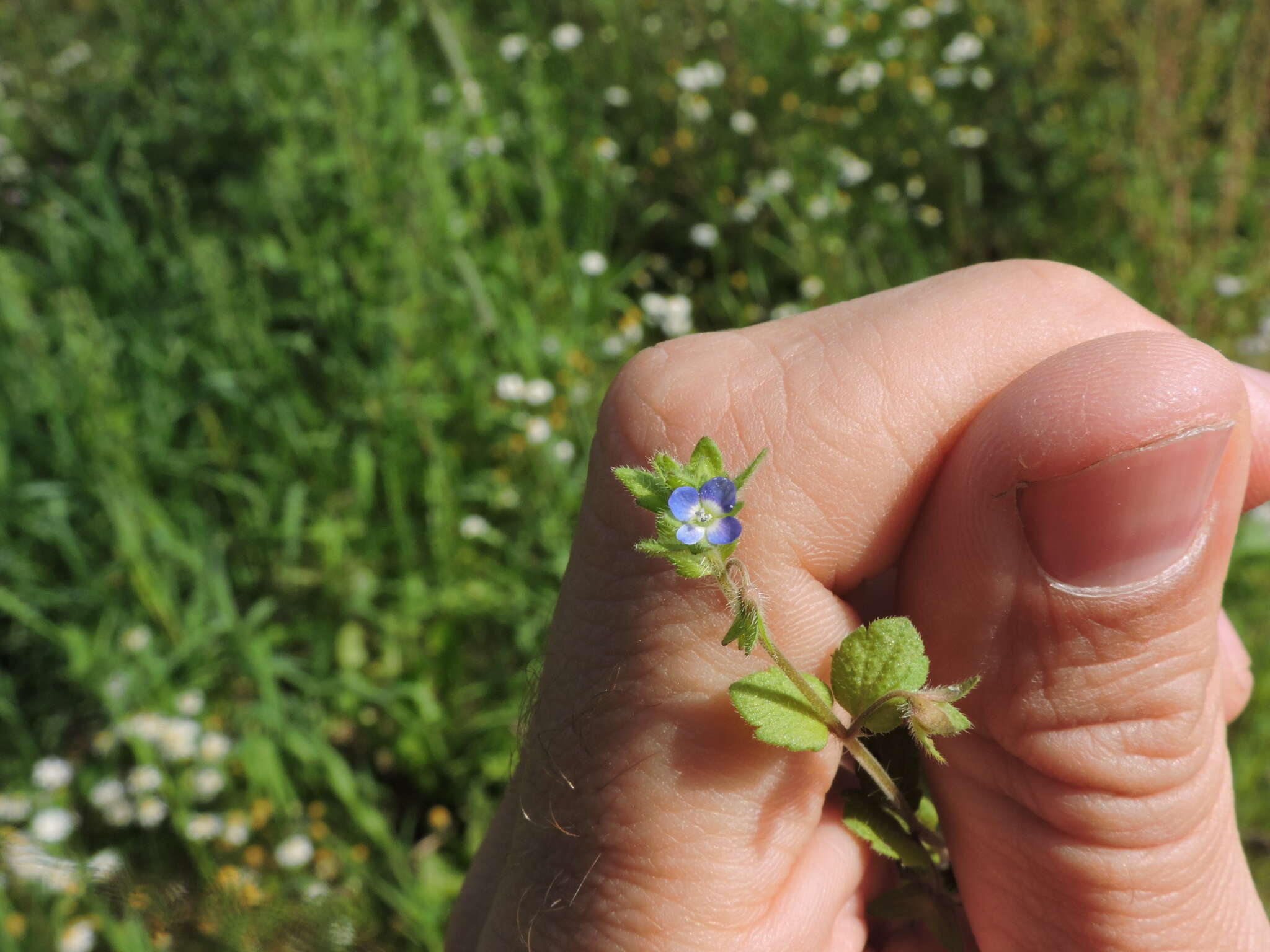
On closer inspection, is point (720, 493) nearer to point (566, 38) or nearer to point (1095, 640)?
point (1095, 640)

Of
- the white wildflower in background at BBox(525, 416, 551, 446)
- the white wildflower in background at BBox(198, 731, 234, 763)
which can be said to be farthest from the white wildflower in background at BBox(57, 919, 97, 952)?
the white wildflower in background at BBox(525, 416, 551, 446)


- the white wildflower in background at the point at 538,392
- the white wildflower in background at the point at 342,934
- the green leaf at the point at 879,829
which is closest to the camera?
the green leaf at the point at 879,829

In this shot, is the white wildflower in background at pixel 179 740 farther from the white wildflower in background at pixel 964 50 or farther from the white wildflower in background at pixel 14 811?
the white wildflower in background at pixel 964 50

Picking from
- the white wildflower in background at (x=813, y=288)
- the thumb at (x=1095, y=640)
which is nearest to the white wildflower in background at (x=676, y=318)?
the white wildflower in background at (x=813, y=288)

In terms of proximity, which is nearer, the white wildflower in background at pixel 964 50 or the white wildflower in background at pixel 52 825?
the white wildflower in background at pixel 52 825

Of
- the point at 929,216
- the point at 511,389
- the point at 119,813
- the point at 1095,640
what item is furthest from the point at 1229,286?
the point at 119,813
